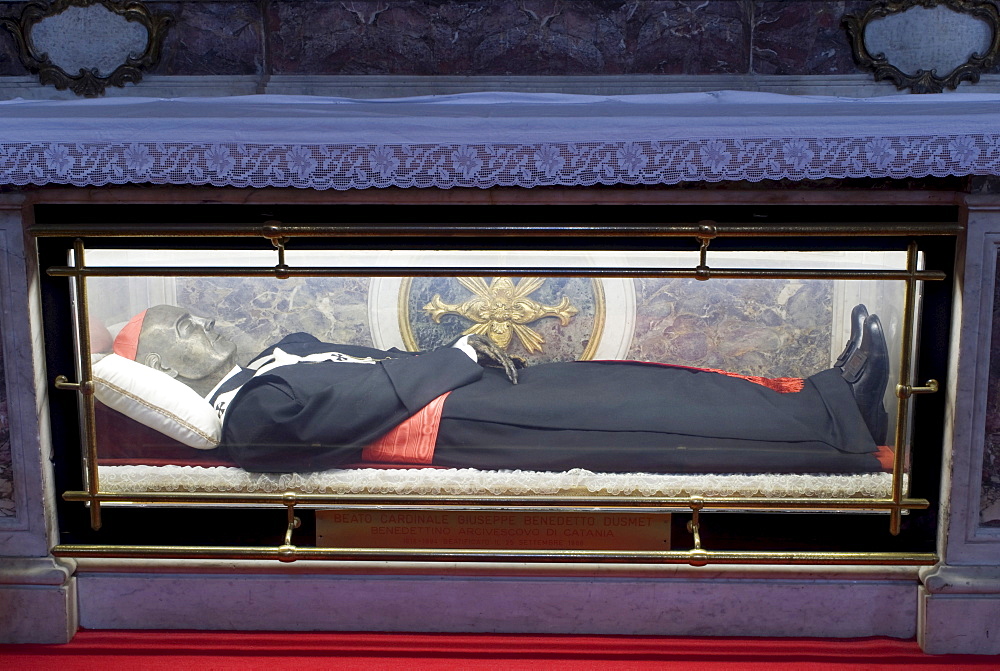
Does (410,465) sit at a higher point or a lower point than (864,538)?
higher

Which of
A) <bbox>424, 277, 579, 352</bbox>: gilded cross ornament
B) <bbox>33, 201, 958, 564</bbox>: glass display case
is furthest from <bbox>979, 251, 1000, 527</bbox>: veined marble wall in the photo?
<bbox>424, 277, 579, 352</bbox>: gilded cross ornament

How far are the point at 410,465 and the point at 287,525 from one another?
40cm

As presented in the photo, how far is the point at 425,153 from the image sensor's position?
1.99m

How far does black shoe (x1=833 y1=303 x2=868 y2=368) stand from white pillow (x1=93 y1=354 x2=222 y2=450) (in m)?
1.75

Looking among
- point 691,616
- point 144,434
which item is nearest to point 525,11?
point 144,434

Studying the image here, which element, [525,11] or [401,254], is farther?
[525,11]

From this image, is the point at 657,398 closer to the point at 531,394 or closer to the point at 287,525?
the point at 531,394

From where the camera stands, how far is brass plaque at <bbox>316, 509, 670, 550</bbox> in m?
2.43

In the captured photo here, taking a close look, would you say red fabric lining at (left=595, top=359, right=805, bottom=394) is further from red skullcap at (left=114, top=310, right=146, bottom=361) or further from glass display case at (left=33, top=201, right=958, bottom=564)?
red skullcap at (left=114, top=310, right=146, bottom=361)

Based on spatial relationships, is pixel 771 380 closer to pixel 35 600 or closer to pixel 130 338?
pixel 130 338

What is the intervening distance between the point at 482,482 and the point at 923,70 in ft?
6.16

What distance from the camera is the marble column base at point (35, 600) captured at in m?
2.43

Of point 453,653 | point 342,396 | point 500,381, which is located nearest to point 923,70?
point 500,381

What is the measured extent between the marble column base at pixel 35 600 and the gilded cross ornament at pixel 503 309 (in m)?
1.32
